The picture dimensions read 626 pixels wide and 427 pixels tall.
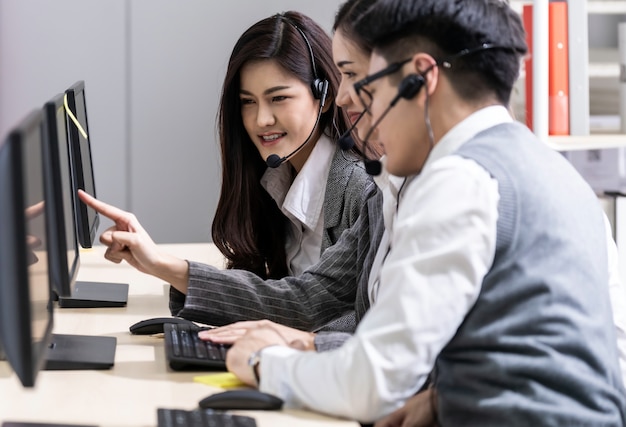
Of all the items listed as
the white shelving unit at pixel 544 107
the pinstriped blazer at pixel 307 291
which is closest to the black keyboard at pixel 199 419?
the pinstriped blazer at pixel 307 291

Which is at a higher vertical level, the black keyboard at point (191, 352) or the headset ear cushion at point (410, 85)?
the headset ear cushion at point (410, 85)

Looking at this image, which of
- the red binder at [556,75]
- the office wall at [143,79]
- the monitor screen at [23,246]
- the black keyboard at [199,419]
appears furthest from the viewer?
the office wall at [143,79]

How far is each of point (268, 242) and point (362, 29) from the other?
99 centimetres

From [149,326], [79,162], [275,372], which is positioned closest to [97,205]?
[79,162]

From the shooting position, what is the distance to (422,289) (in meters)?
1.12

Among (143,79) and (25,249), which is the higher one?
(143,79)

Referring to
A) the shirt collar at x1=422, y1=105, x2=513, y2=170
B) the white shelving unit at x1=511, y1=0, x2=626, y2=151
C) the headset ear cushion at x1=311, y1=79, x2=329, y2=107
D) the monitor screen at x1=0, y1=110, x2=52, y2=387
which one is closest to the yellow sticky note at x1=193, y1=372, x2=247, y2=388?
the monitor screen at x1=0, y1=110, x2=52, y2=387

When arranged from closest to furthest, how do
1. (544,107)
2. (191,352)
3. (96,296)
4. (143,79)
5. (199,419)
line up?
1. (199,419)
2. (191,352)
3. (96,296)
4. (544,107)
5. (143,79)

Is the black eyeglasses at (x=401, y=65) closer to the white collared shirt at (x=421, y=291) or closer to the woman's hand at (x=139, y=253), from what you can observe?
the white collared shirt at (x=421, y=291)

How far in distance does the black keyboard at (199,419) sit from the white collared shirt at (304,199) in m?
0.97

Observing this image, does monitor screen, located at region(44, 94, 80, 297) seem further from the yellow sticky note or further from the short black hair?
the short black hair

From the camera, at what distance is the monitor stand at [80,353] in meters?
1.44

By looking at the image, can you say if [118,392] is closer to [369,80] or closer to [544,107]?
[369,80]

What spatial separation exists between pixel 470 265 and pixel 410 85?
0.27m
